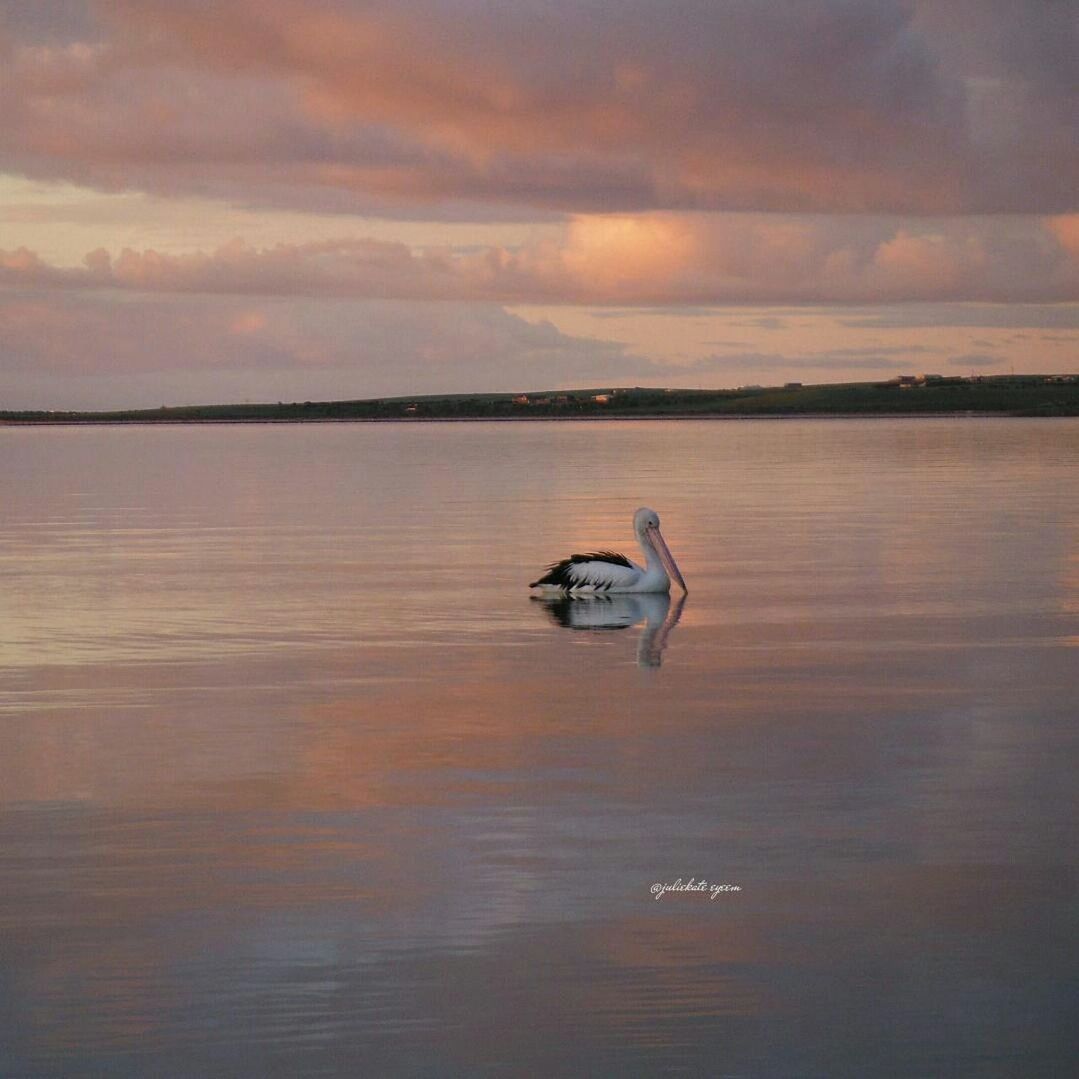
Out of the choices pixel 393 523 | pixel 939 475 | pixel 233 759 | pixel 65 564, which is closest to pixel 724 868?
pixel 233 759

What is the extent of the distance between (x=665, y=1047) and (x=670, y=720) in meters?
5.44

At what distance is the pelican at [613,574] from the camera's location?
18547 mm

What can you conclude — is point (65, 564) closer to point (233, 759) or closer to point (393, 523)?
point (393, 523)

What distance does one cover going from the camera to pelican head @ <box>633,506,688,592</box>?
19.0 meters

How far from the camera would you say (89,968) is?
6.72 metres

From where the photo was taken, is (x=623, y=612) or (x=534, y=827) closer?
(x=534, y=827)

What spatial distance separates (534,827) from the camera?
8.60 metres

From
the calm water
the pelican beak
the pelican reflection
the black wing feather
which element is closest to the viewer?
the calm water

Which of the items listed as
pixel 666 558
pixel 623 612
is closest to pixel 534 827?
pixel 623 612

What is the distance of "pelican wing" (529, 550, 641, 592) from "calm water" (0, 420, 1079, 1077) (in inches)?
15.7

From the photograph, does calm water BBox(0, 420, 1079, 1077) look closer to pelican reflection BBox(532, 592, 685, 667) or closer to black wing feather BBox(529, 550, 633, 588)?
pelican reflection BBox(532, 592, 685, 667)

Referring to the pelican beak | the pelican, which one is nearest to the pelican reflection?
the pelican

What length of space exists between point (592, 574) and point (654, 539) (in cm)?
88

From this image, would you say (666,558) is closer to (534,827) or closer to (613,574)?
(613,574)
